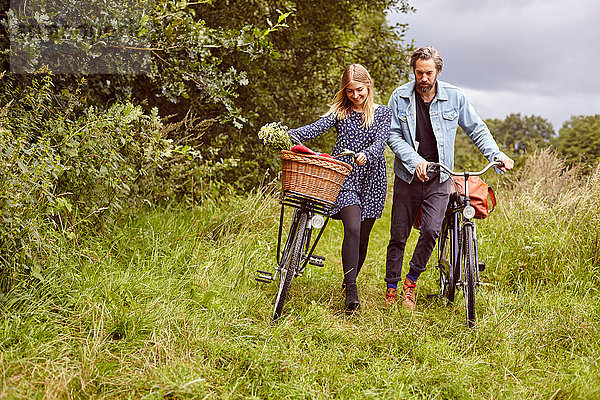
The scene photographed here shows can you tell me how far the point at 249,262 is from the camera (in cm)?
525

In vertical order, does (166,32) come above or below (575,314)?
above

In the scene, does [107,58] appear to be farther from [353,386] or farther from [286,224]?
[353,386]

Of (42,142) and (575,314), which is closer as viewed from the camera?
(42,142)

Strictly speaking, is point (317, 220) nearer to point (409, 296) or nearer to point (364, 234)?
point (364, 234)

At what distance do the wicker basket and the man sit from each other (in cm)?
78

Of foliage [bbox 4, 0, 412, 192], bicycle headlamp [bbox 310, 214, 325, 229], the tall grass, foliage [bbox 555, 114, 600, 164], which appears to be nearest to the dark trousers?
the tall grass

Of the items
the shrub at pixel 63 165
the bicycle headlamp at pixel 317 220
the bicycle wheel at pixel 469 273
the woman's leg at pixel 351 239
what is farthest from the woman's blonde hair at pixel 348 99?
the shrub at pixel 63 165

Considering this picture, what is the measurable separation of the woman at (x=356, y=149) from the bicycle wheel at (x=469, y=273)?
688 millimetres

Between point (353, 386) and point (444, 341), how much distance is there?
2.92ft

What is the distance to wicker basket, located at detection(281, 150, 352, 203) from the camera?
3.85 m

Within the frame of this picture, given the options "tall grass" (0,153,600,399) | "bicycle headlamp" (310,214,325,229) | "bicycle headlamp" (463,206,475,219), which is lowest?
"tall grass" (0,153,600,399)

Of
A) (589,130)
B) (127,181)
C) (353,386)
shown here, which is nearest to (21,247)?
(127,181)

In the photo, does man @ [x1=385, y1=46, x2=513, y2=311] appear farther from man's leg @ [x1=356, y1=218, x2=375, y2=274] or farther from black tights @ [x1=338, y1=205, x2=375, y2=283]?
black tights @ [x1=338, y1=205, x2=375, y2=283]

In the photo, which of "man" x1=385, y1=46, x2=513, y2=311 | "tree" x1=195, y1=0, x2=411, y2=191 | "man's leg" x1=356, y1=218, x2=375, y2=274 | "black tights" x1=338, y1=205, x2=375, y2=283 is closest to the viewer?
"black tights" x1=338, y1=205, x2=375, y2=283
